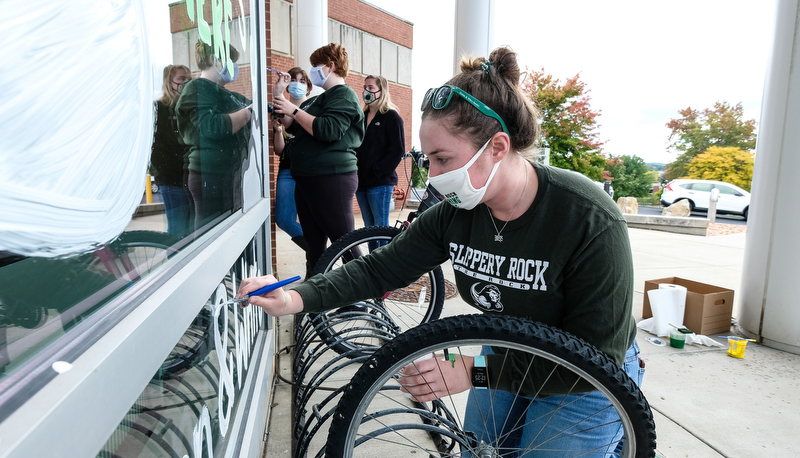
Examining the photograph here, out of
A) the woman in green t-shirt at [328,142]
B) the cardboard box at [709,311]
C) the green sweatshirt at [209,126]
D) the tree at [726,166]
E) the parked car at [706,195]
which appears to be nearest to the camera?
the green sweatshirt at [209,126]

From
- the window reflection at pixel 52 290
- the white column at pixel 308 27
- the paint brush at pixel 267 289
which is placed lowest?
the paint brush at pixel 267 289

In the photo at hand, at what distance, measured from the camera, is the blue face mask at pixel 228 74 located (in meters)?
1.69

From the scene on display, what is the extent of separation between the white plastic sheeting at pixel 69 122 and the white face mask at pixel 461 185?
0.86 metres

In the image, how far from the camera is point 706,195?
18.4 meters

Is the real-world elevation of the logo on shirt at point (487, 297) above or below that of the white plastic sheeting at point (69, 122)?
below

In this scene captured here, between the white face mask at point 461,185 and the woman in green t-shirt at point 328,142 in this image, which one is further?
the woman in green t-shirt at point 328,142

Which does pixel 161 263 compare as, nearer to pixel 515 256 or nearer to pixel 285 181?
pixel 515 256

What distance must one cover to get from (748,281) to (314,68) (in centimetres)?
352

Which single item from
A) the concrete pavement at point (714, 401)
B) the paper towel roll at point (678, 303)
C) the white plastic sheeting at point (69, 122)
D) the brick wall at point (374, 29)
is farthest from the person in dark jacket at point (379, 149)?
the brick wall at point (374, 29)

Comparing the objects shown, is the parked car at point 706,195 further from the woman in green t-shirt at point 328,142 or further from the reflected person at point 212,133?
the reflected person at point 212,133

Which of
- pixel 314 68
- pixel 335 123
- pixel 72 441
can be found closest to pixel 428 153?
pixel 72 441

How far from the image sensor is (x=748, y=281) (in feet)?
11.8

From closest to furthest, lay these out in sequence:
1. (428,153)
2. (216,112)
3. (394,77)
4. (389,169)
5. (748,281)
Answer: (428,153)
(216,112)
(748,281)
(389,169)
(394,77)

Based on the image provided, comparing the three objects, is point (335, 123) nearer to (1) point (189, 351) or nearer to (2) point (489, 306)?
(2) point (489, 306)
